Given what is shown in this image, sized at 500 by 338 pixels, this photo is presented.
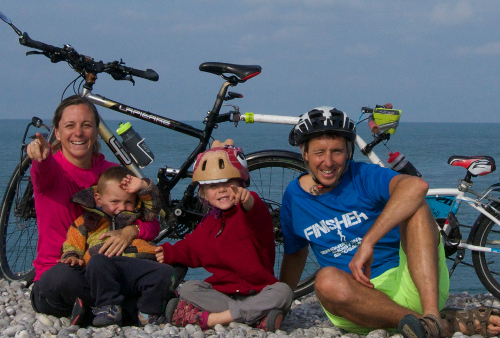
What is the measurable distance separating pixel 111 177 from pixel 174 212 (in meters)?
1.16

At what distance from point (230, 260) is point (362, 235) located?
31.6 inches

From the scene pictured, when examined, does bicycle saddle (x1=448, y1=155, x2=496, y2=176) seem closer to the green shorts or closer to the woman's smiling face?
the green shorts

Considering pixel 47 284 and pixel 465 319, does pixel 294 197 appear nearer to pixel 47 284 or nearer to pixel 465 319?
pixel 465 319

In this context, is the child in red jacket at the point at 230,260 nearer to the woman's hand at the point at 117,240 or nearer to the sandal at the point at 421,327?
the woman's hand at the point at 117,240

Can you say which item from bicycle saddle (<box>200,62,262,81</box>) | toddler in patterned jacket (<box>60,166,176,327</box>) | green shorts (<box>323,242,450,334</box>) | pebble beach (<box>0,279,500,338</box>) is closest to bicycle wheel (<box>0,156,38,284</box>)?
pebble beach (<box>0,279,500,338</box>)

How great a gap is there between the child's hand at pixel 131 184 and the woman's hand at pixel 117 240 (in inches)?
9.6

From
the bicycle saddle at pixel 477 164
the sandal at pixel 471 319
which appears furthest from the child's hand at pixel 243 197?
Answer: the bicycle saddle at pixel 477 164

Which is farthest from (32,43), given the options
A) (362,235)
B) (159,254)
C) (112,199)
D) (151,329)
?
(362,235)

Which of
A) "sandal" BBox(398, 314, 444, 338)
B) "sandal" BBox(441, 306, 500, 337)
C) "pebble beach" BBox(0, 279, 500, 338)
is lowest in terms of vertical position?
"pebble beach" BBox(0, 279, 500, 338)

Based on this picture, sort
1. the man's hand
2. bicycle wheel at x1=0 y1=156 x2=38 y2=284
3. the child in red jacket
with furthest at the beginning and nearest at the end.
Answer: bicycle wheel at x1=0 y1=156 x2=38 y2=284
the child in red jacket
the man's hand

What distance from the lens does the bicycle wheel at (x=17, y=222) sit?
17.2 ft

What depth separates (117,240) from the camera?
3.90 meters

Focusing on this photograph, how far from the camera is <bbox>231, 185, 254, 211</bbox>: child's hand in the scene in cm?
357

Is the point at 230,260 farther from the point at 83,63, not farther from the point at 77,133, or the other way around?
the point at 83,63
